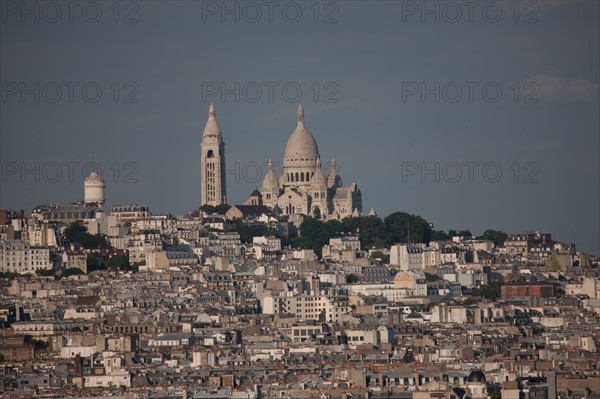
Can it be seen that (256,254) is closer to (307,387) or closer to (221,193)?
(221,193)

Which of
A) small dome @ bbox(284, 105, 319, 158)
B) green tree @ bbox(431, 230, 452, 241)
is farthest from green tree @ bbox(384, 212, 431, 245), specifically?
small dome @ bbox(284, 105, 319, 158)

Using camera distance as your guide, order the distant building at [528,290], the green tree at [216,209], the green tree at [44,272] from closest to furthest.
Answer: the distant building at [528,290] < the green tree at [44,272] < the green tree at [216,209]

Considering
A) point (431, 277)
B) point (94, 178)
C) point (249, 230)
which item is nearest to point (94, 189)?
point (94, 178)

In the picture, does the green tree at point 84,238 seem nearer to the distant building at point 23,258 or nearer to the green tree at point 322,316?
the distant building at point 23,258

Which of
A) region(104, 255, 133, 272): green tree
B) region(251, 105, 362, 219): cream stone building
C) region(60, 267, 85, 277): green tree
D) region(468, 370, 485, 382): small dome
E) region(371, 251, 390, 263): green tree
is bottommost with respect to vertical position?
region(468, 370, 485, 382): small dome

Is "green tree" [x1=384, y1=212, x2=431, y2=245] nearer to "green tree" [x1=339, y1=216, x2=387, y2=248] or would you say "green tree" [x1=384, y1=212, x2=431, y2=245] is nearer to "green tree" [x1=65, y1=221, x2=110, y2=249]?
"green tree" [x1=339, y1=216, x2=387, y2=248]

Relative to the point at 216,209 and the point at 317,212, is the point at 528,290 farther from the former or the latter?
the point at 317,212

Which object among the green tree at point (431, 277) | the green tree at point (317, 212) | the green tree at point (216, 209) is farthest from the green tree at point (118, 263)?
the green tree at point (317, 212)

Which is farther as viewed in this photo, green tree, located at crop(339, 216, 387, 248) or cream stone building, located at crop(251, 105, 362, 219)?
cream stone building, located at crop(251, 105, 362, 219)
